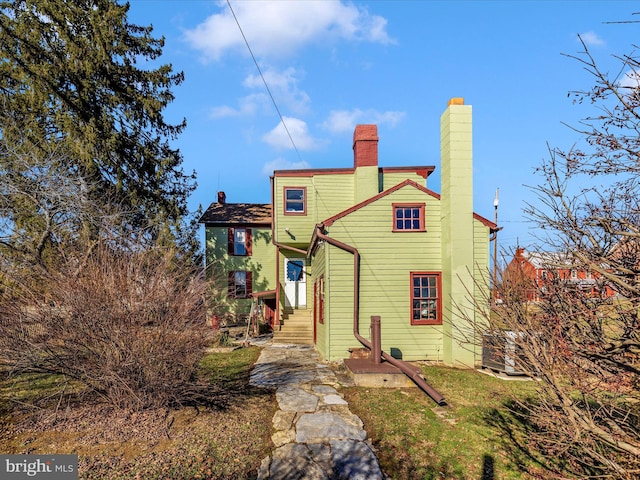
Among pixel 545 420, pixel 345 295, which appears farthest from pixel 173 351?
pixel 345 295

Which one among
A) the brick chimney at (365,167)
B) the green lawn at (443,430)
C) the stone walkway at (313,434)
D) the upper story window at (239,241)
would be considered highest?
the brick chimney at (365,167)

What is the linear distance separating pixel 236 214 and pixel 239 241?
66.1 inches

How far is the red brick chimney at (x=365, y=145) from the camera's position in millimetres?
14578

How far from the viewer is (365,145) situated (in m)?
14.9

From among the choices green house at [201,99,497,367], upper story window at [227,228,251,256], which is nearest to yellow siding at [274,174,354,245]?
green house at [201,99,497,367]

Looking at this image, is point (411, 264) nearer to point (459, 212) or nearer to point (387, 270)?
point (387, 270)

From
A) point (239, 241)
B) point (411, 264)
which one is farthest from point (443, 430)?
point (239, 241)

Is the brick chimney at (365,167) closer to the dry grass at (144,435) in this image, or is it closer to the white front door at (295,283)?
the white front door at (295,283)

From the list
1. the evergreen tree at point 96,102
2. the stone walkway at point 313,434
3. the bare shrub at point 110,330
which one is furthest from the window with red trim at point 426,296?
the evergreen tree at point 96,102

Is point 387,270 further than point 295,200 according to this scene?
No

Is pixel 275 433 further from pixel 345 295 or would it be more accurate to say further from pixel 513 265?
pixel 345 295

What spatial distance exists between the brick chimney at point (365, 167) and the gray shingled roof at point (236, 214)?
691cm

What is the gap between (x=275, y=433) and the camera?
5.70 m

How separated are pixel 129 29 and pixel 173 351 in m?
18.8
